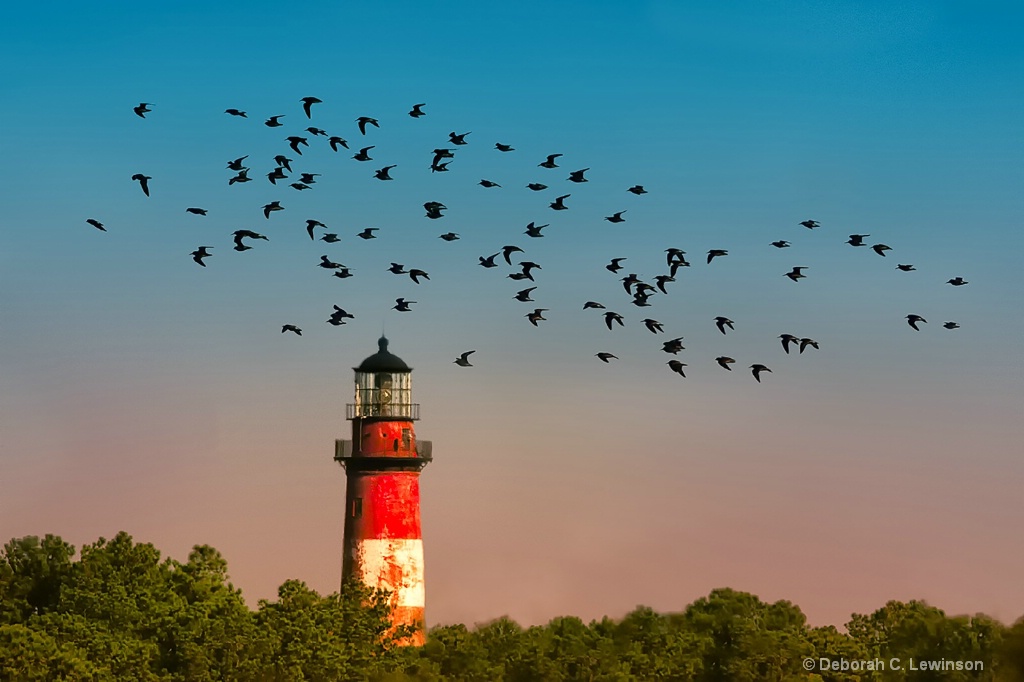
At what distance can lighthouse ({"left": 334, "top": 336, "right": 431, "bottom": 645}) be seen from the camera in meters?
95.1

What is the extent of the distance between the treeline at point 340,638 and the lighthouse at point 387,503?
1788 mm

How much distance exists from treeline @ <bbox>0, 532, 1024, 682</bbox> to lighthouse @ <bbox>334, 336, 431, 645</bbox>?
179 cm

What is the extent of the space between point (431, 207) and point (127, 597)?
2690 cm

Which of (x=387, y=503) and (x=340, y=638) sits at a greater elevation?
→ (x=387, y=503)

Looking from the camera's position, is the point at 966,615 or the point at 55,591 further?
the point at 966,615

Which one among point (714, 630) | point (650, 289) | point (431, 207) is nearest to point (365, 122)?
point (431, 207)

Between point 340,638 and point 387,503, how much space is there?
30.4 feet

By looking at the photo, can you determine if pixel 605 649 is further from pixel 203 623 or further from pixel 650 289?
pixel 650 289

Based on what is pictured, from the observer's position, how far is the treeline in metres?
81.6

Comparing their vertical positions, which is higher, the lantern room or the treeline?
the lantern room

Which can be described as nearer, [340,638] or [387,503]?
[340,638]

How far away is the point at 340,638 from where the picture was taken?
87438 mm

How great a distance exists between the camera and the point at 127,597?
85312 millimetres

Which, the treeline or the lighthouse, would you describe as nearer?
the treeline
